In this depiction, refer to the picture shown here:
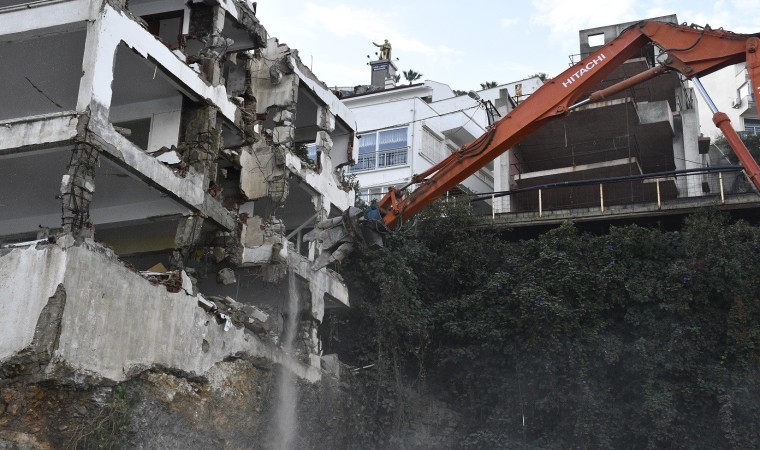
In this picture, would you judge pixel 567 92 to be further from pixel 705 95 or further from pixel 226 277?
pixel 226 277

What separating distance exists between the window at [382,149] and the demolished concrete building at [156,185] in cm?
932

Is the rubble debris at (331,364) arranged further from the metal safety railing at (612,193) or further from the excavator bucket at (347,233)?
the metal safety railing at (612,193)

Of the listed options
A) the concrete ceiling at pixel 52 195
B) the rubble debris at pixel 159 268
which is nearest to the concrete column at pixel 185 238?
the concrete ceiling at pixel 52 195

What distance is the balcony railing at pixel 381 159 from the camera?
3569 cm

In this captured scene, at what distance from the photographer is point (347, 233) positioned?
765 inches

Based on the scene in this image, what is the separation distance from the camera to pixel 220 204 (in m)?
20.4

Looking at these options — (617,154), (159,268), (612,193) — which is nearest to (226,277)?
(159,268)

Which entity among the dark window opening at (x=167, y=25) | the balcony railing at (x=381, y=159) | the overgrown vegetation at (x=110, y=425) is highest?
the balcony railing at (x=381, y=159)

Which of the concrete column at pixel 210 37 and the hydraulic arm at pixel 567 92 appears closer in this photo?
the hydraulic arm at pixel 567 92

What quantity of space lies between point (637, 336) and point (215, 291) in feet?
36.7

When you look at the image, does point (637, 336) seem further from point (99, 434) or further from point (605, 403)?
point (99, 434)

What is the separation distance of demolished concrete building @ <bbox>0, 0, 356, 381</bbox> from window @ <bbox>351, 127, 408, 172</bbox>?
9.32 metres

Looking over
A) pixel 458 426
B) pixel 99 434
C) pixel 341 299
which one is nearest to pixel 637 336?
pixel 458 426

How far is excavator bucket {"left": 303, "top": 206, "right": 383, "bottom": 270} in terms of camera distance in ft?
63.1
